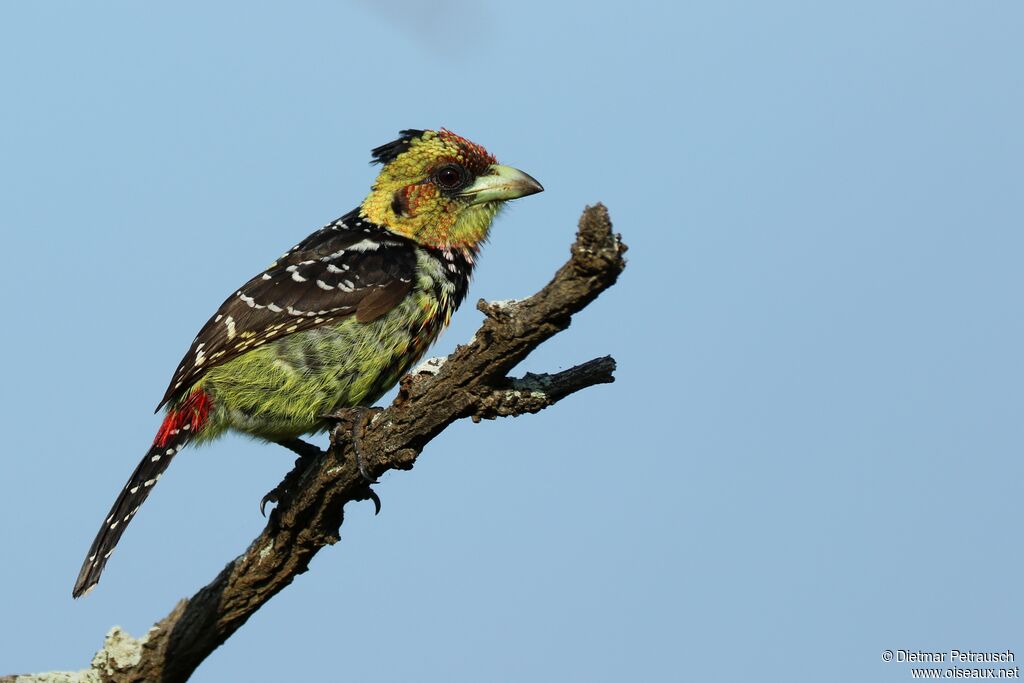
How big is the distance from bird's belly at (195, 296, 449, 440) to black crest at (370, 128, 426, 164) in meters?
0.97

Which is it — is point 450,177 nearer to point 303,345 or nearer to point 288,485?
point 303,345

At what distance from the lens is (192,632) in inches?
145

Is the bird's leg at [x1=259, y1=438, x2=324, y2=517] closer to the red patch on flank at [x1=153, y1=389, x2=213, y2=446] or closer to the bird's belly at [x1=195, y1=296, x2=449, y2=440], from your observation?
the bird's belly at [x1=195, y1=296, x2=449, y2=440]

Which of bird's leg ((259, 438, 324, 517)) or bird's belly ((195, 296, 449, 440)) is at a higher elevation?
bird's belly ((195, 296, 449, 440))

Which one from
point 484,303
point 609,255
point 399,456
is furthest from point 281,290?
point 609,255

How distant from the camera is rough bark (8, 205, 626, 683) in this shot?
3082mm

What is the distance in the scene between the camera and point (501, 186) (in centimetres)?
473

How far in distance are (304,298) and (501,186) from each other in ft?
3.31

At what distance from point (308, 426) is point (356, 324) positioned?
42cm

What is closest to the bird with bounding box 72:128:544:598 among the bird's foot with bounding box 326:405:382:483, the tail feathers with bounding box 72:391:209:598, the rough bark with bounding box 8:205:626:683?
the tail feathers with bounding box 72:391:209:598

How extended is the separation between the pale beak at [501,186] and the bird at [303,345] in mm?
16

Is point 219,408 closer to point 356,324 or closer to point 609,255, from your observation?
point 356,324

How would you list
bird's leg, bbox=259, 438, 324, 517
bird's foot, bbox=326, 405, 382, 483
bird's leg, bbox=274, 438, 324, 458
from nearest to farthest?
bird's foot, bbox=326, 405, 382, 483 → bird's leg, bbox=259, 438, 324, 517 → bird's leg, bbox=274, 438, 324, 458

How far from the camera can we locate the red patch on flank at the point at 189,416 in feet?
13.7
